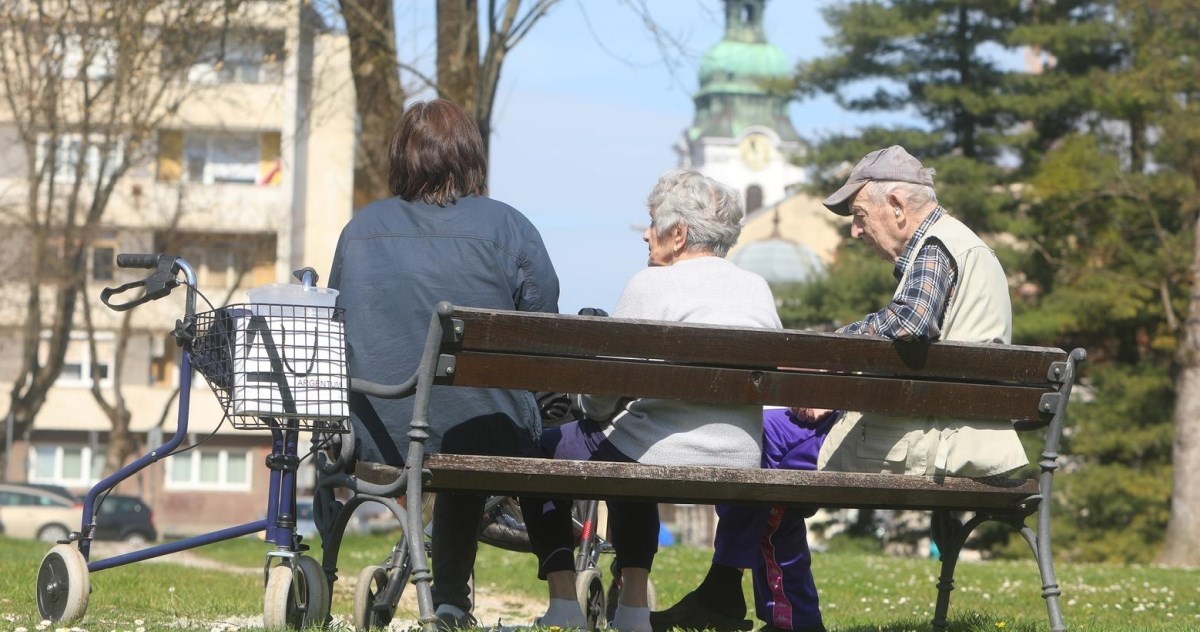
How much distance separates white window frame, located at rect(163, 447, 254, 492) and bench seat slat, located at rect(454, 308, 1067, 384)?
5144 cm

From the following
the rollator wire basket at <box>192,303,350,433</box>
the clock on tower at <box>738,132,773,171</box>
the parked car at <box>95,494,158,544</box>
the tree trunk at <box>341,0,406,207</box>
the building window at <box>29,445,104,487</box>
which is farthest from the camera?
the clock on tower at <box>738,132,773,171</box>

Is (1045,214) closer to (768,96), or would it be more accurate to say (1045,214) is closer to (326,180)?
(768,96)

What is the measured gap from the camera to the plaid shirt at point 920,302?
16.5ft

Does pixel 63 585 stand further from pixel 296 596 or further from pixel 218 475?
pixel 218 475

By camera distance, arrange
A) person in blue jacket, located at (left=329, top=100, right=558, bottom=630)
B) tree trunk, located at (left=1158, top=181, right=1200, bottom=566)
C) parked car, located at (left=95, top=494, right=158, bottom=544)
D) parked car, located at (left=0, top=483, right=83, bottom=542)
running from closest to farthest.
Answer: person in blue jacket, located at (left=329, top=100, right=558, bottom=630) < tree trunk, located at (left=1158, top=181, right=1200, bottom=566) < parked car, located at (left=0, top=483, right=83, bottom=542) < parked car, located at (left=95, top=494, right=158, bottom=544)

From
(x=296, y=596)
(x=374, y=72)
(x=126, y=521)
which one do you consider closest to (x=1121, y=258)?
(x=374, y=72)

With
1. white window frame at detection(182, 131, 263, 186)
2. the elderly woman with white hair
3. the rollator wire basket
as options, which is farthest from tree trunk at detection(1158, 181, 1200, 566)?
white window frame at detection(182, 131, 263, 186)

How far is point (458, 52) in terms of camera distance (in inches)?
511

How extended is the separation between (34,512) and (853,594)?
32.4m

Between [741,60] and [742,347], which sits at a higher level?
[741,60]

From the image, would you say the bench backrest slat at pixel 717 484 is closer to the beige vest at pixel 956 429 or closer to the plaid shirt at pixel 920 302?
the beige vest at pixel 956 429

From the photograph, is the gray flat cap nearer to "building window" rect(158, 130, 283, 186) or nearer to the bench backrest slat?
the bench backrest slat

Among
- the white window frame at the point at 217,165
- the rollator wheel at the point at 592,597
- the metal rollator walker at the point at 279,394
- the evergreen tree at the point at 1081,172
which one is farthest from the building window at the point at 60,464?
the metal rollator walker at the point at 279,394

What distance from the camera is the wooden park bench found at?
4707 mm
